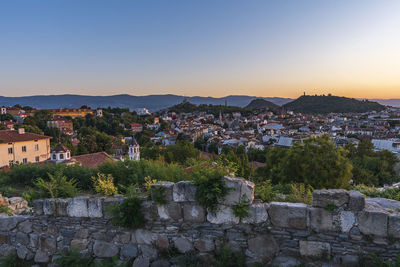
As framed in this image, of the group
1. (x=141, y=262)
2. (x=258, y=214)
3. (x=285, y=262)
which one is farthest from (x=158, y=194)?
(x=285, y=262)

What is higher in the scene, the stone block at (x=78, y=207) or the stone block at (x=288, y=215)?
the stone block at (x=288, y=215)

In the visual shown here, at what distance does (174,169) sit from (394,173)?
112 feet

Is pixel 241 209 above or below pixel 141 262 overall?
above

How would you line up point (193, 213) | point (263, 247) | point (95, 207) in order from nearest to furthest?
point (263, 247)
point (193, 213)
point (95, 207)

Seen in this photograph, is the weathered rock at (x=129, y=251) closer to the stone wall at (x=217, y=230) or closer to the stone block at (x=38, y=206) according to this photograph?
the stone wall at (x=217, y=230)

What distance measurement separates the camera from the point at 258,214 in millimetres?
4055

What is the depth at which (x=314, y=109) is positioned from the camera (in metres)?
194

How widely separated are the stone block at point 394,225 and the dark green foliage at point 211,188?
7.97ft

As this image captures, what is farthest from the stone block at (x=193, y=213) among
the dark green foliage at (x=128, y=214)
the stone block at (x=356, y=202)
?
the stone block at (x=356, y=202)

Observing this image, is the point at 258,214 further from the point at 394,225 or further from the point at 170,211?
the point at 394,225

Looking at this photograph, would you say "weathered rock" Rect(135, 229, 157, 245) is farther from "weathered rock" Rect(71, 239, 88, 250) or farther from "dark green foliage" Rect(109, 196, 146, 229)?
"weathered rock" Rect(71, 239, 88, 250)

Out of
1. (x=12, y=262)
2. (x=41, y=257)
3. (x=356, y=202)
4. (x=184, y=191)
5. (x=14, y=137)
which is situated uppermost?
(x=356, y=202)

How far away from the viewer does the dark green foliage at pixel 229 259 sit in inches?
159

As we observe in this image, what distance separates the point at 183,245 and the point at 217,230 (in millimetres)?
688
